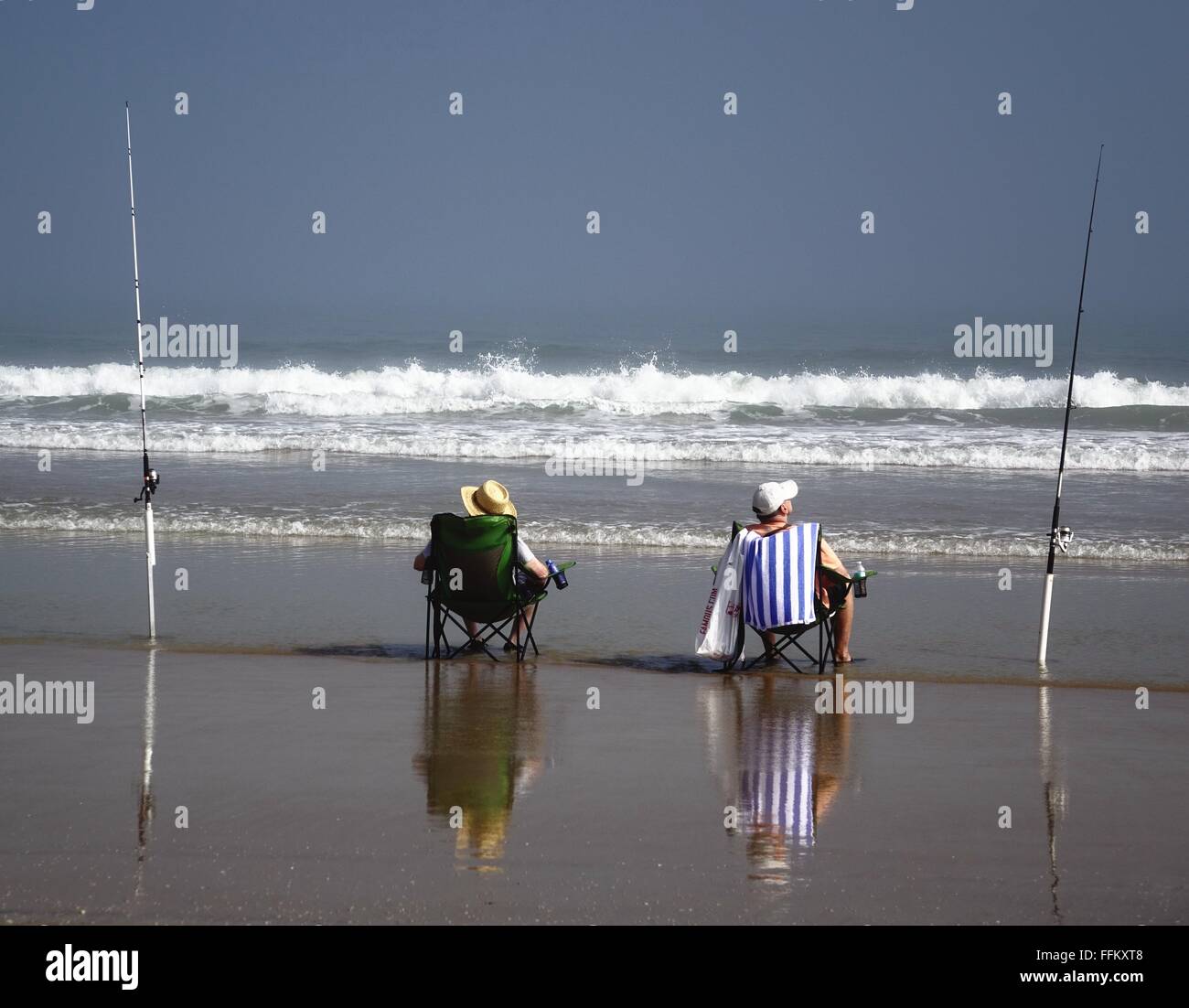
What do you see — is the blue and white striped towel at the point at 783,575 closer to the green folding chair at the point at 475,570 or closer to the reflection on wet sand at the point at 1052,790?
the green folding chair at the point at 475,570

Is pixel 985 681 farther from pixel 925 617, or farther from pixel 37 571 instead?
pixel 37 571

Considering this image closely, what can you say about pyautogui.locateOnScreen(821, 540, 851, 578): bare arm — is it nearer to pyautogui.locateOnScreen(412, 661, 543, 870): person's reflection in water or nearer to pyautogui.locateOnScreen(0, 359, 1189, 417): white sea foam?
pyautogui.locateOnScreen(412, 661, 543, 870): person's reflection in water

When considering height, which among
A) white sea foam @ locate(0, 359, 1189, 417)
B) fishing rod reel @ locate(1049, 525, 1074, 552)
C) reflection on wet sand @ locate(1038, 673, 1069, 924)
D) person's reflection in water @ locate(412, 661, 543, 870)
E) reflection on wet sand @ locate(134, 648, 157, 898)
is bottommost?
reflection on wet sand @ locate(1038, 673, 1069, 924)

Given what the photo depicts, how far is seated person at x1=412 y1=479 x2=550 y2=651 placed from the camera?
7.33m

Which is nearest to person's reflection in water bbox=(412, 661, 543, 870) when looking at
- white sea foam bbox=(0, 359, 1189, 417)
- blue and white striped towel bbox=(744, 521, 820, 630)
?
blue and white striped towel bbox=(744, 521, 820, 630)

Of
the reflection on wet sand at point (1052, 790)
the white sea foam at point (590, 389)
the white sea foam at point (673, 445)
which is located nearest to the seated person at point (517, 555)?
the reflection on wet sand at point (1052, 790)

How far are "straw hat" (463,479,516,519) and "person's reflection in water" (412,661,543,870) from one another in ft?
2.74

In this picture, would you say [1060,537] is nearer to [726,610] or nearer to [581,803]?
[726,610]

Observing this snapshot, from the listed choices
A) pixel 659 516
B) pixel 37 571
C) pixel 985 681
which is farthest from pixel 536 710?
pixel 659 516

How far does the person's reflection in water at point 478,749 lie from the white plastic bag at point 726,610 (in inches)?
37.7

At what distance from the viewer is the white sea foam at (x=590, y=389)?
2860 centimetres

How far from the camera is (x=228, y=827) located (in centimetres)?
442

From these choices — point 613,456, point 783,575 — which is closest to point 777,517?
point 783,575

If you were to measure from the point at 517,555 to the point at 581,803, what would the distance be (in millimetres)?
2699
